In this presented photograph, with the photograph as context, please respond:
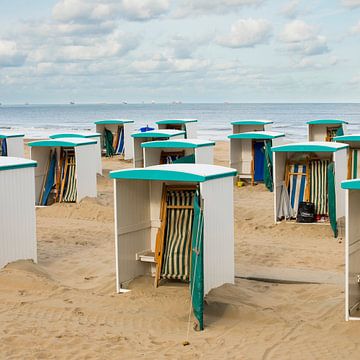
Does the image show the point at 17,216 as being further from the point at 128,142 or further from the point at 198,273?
the point at 128,142

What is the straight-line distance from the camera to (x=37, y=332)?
27.1ft

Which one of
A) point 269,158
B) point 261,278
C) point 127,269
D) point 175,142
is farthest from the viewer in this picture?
point 269,158

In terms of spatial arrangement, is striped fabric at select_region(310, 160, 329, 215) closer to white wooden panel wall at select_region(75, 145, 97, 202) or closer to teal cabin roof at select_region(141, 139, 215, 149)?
teal cabin roof at select_region(141, 139, 215, 149)

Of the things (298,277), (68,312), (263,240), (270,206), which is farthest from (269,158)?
(68,312)

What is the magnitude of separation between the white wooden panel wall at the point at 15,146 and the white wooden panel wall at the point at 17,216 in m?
12.8

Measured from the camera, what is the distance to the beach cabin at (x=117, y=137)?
2935 centimetres

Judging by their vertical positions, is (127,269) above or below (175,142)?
below

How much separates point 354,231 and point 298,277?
2.41 metres

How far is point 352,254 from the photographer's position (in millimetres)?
9023

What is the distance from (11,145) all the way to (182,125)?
6.13 meters

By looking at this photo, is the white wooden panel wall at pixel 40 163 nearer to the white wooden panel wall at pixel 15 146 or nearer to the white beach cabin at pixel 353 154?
the white wooden panel wall at pixel 15 146

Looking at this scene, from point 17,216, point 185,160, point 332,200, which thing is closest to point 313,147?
point 332,200

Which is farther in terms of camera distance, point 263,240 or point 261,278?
point 263,240

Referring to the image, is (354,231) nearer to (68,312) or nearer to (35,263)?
Result: (68,312)
